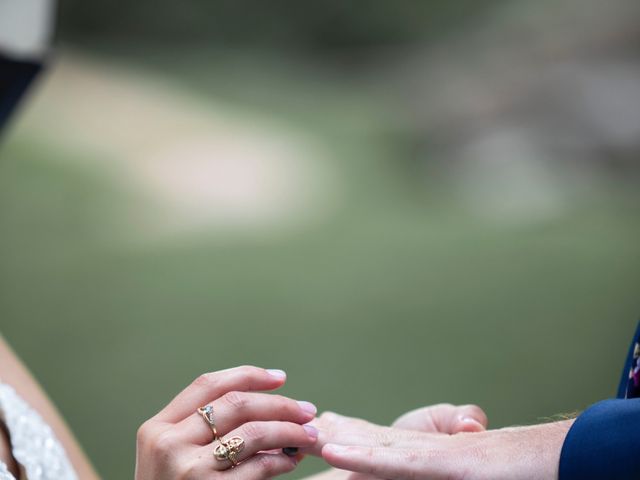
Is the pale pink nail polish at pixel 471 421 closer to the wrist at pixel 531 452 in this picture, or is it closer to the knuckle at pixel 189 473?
the wrist at pixel 531 452

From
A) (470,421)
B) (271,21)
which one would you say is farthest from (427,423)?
(271,21)

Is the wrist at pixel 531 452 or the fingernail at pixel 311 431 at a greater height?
the fingernail at pixel 311 431

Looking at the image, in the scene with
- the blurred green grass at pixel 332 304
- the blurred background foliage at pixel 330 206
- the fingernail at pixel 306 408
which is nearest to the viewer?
the fingernail at pixel 306 408

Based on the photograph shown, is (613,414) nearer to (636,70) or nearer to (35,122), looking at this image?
(35,122)

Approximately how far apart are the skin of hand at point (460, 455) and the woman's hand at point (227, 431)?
0.05 meters

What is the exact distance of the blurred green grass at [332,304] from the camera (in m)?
2.49

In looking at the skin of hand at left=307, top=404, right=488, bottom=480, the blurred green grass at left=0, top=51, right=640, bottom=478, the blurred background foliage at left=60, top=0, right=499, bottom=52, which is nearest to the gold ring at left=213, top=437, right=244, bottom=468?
the skin of hand at left=307, top=404, right=488, bottom=480

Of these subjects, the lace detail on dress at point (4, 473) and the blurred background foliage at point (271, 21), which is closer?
the lace detail on dress at point (4, 473)

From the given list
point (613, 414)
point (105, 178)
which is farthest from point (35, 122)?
point (613, 414)

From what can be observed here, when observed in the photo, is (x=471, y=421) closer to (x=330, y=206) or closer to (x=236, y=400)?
(x=236, y=400)

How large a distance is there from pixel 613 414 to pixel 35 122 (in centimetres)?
404

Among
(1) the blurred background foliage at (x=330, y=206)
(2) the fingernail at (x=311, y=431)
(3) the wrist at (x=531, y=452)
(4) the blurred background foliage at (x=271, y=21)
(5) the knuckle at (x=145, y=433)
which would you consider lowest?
(3) the wrist at (x=531, y=452)

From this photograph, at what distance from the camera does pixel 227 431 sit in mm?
871

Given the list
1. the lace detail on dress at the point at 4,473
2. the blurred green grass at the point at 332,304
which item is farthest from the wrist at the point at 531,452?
the blurred green grass at the point at 332,304
